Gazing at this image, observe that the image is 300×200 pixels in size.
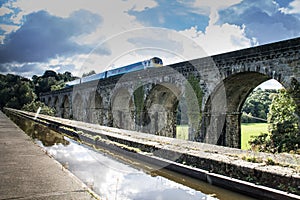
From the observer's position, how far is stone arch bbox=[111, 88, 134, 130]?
62.1 ft

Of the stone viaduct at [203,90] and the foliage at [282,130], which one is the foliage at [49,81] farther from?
the foliage at [282,130]

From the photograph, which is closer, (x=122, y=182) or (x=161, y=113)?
(x=122, y=182)

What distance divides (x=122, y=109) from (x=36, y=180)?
1801 cm

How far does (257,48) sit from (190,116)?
4391mm

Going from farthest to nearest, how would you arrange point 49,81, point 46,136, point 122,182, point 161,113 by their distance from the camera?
point 49,81, point 161,113, point 46,136, point 122,182

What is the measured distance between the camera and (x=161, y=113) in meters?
16.8

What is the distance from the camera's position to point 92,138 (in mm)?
9609

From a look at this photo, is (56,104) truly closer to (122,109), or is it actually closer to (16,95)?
(122,109)

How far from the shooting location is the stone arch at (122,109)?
1892 cm

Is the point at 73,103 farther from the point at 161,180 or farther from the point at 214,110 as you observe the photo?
the point at 161,180

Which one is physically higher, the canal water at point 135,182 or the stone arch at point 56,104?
the stone arch at point 56,104

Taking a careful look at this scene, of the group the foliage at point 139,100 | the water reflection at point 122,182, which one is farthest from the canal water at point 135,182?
the foliage at point 139,100

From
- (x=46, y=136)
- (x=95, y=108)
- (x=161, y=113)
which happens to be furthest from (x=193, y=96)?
(x=95, y=108)

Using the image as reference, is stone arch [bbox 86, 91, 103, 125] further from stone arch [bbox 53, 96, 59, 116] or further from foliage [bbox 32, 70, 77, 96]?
foliage [bbox 32, 70, 77, 96]
